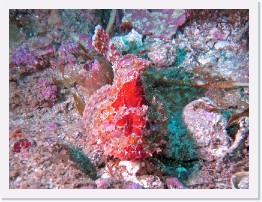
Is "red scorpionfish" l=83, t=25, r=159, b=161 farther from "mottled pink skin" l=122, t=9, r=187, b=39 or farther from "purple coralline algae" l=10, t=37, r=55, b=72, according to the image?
"mottled pink skin" l=122, t=9, r=187, b=39

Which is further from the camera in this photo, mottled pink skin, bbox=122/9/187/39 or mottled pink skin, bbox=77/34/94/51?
mottled pink skin, bbox=122/9/187/39

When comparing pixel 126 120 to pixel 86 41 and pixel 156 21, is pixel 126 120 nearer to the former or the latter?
pixel 86 41

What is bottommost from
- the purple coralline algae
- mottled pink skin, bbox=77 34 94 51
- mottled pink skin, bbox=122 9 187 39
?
the purple coralline algae

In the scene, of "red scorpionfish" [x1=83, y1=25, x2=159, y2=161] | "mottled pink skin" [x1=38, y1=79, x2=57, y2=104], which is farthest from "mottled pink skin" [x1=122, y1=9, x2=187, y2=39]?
"mottled pink skin" [x1=38, y1=79, x2=57, y2=104]

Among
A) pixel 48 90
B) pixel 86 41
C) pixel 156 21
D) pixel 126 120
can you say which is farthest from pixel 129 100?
pixel 156 21

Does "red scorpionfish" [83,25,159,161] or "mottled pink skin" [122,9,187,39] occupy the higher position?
"mottled pink skin" [122,9,187,39]

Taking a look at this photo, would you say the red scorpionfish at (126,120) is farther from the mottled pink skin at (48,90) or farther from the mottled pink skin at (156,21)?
the mottled pink skin at (156,21)
